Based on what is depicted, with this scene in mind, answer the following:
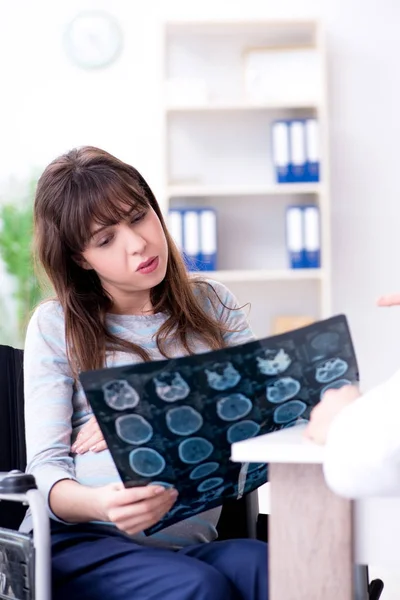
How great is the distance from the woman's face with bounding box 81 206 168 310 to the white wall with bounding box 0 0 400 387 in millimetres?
2872

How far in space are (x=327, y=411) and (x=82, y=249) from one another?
72 centimetres

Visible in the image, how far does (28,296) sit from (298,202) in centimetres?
132

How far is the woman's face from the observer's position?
A: 1596mm

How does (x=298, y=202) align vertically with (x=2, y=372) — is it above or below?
above

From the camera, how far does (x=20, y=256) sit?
4.43 metres

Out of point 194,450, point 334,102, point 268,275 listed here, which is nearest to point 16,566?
point 194,450

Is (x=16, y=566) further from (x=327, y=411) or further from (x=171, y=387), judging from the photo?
(x=327, y=411)

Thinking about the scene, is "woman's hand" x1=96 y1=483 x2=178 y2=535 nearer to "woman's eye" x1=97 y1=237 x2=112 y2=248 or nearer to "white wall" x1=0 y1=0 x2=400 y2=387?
"woman's eye" x1=97 y1=237 x2=112 y2=248

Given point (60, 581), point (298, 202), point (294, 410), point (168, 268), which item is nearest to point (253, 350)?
point (294, 410)

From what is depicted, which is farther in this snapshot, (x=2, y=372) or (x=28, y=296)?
(x=28, y=296)

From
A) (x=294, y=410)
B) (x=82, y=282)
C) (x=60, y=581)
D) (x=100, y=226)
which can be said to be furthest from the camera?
(x=82, y=282)

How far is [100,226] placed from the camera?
1.60 metres

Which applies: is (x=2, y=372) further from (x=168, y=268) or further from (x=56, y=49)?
(x=56, y=49)

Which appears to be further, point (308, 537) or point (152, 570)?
point (152, 570)
